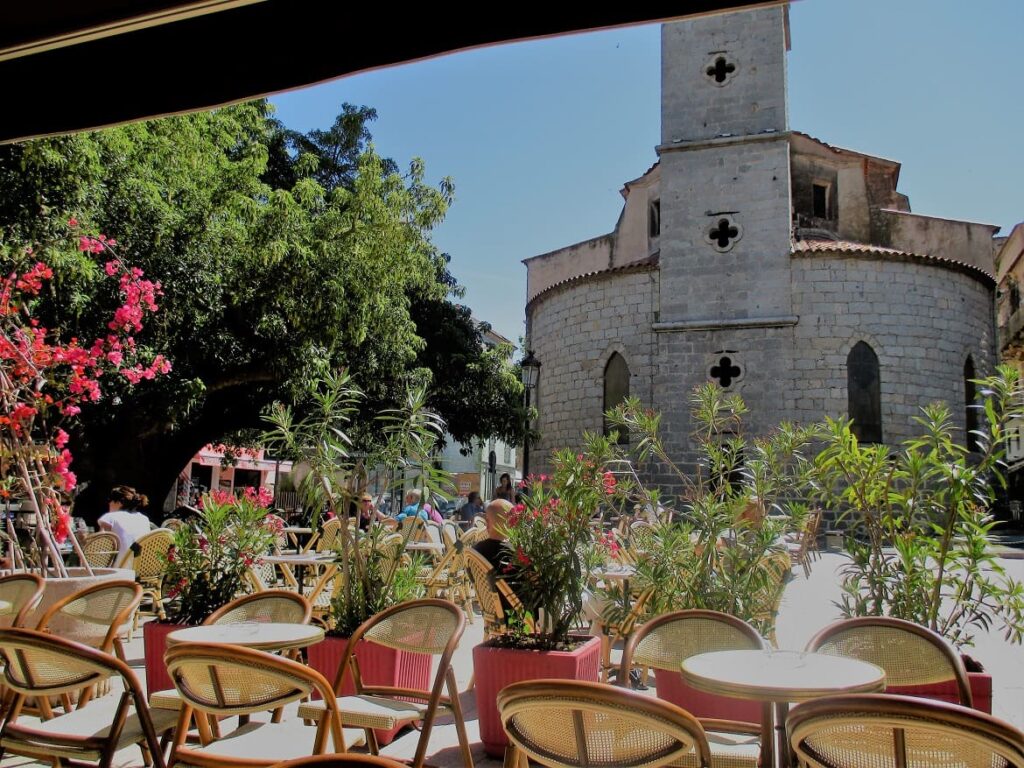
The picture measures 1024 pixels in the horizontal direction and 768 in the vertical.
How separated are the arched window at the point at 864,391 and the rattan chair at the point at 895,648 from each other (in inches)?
634

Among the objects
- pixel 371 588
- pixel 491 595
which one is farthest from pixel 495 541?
pixel 371 588

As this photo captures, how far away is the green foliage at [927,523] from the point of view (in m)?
4.02

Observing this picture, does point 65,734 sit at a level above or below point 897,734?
below

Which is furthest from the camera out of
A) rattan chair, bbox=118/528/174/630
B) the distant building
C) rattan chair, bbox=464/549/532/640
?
the distant building

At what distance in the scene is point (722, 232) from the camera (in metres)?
20.0

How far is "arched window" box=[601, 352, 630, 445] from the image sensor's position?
816 inches

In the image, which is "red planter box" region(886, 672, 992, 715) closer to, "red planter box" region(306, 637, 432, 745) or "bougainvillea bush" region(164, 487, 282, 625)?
"red planter box" region(306, 637, 432, 745)

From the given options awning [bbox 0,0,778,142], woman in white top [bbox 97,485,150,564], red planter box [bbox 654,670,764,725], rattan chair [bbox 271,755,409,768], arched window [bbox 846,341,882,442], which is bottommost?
red planter box [bbox 654,670,764,725]

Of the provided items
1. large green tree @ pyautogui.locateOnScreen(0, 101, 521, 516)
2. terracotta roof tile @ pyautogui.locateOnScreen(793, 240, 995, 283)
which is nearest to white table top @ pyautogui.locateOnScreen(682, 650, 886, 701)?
large green tree @ pyautogui.locateOnScreen(0, 101, 521, 516)

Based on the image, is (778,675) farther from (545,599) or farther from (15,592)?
(15,592)

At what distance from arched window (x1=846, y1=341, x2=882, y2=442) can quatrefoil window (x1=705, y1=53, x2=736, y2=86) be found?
7.30 metres

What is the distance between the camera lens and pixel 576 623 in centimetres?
423

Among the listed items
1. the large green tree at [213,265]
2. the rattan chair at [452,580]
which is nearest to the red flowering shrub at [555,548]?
the rattan chair at [452,580]

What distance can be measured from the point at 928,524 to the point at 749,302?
51.7 feet
